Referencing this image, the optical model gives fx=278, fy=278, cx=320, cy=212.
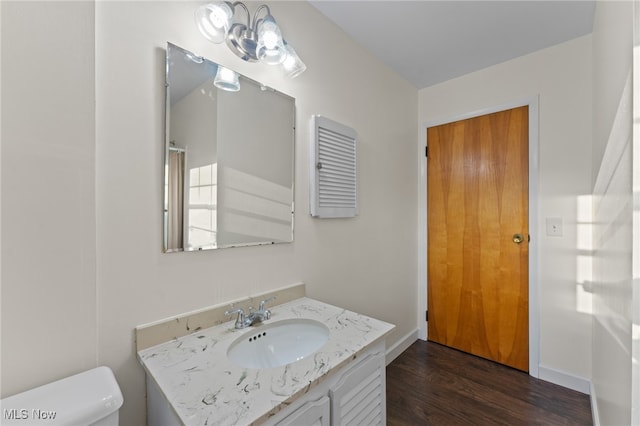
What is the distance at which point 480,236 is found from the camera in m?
2.32

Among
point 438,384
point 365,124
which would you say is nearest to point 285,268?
point 365,124

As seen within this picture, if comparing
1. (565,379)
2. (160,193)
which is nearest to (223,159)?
(160,193)

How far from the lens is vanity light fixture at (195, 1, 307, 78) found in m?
1.12

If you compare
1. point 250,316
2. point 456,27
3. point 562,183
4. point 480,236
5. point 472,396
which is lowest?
point 472,396

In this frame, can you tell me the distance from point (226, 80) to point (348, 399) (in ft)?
4.51

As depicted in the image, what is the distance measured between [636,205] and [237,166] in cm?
127

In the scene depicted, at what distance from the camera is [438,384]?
1.96 metres

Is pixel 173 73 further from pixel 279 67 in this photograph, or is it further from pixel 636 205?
pixel 636 205

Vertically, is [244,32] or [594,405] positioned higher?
[244,32]

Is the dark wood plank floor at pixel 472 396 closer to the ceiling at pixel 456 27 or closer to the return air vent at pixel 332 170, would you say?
the return air vent at pixel 332 170

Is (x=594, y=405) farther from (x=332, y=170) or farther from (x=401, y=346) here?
(x=332, y=170)

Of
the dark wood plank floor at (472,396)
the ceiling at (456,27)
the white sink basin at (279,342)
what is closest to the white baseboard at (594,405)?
the dark wood plank floor at (472,396)

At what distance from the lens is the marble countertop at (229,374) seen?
70cm

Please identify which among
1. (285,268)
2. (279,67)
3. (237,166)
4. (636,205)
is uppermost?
(279,67)
